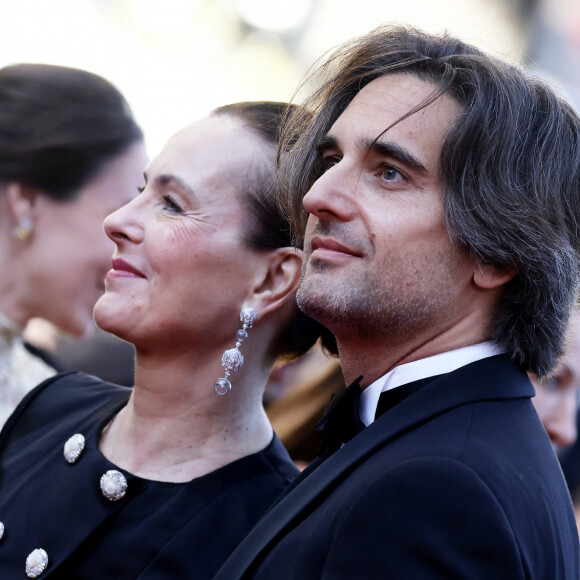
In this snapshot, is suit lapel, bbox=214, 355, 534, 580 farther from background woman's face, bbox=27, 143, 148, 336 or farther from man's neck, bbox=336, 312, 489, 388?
background woman's face, bbox=27, 143, 148, 336

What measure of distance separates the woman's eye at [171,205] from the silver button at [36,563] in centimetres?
89

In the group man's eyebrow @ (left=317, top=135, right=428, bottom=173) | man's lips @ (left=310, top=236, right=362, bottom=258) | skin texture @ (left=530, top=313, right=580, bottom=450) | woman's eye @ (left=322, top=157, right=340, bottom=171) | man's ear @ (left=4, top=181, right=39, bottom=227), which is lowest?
skin texture @ (left=530, top=313, right=580, bottom=450)

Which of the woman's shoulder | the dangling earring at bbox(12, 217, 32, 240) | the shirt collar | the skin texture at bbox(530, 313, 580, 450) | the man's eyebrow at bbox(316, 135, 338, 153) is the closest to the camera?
the shirt collar

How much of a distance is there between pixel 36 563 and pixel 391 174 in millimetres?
1213

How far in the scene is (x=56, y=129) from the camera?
9.53 feet

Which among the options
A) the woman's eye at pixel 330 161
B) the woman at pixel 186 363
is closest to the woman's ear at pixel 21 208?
the woman at pixel 186 363

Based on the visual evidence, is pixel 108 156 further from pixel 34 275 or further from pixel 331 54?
pixel 331 54

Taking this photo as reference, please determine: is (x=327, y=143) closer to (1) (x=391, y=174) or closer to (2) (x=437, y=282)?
(1) (x=391, y=174)

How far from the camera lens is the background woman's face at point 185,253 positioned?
7.09ft

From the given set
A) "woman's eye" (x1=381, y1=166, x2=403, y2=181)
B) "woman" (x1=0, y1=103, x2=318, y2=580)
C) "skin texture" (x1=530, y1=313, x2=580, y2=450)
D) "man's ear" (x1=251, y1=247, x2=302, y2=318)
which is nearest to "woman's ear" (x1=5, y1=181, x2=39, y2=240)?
"woman" (x1=0, y1=103, x2=318, y2=580)

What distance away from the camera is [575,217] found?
1.92 meters

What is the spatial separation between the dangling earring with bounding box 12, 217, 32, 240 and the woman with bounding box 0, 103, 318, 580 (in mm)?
848

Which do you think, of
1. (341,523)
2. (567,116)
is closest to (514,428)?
(341,523)

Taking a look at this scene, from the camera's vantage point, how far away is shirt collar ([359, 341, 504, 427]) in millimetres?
1747
